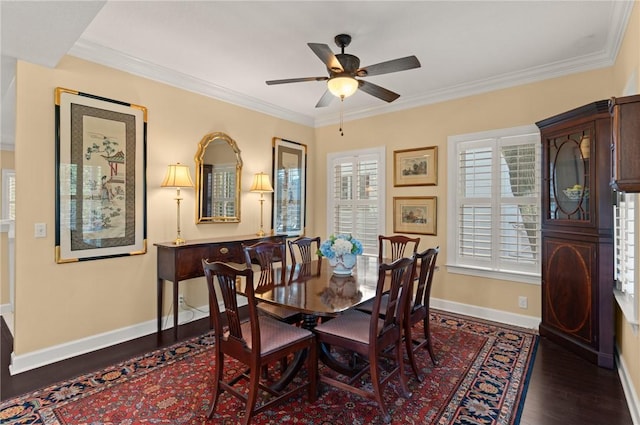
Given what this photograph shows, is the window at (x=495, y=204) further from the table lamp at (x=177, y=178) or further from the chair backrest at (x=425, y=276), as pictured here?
the table lamp at (x=177, y=178)

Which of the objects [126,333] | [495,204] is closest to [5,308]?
[126,333]

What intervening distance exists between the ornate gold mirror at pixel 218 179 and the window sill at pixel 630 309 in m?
3.91

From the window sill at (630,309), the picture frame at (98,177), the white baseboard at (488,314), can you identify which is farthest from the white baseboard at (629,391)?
the picture frame at (98,177)

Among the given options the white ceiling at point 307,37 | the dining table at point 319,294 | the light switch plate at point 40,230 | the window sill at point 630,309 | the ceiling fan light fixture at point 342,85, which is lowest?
the window sill at point 630,309

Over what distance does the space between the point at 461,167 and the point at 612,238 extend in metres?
1.74

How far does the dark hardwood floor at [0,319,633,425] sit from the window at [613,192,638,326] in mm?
629

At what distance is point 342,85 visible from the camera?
275 cm

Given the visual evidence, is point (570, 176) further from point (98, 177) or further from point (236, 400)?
point (98, 177)

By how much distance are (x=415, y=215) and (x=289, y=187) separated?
194cm

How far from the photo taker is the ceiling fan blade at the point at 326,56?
2.30 metres

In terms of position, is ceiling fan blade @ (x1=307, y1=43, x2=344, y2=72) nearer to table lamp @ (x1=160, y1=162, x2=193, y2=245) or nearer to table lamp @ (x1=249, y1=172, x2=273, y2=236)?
table lamp @ (x1=160, y1=162, x2=193, y2=245)

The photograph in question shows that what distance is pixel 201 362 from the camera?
9.39 feet

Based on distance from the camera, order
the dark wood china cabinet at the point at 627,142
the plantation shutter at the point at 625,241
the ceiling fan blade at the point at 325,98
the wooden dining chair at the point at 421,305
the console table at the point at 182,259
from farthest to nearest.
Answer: the console table at the point at 182,259, the ceiling fan blade at the point at 325,98, the wooden dining chair at the point at 421,305, the plantation shutter at the point at 625,241, the dark wood china cabinet at the point at 627,142

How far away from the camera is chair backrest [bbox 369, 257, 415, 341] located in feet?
6.71
